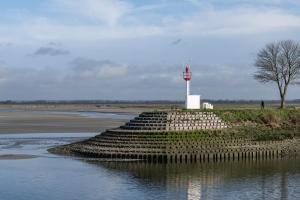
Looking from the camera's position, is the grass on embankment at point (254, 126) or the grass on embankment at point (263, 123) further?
the grass on embankment at point (263, 123)

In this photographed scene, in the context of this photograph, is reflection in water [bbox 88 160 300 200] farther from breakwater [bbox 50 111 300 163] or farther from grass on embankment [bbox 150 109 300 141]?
grass on embankment [bbox 150 109 300 141]

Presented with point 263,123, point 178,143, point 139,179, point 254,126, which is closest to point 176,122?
point 178,143

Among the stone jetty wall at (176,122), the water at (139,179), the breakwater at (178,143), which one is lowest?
the water at (139,179)

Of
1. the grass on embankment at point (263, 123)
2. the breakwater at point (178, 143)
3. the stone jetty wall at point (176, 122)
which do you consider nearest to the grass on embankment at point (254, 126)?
the grass on embankment at point (263, 123)

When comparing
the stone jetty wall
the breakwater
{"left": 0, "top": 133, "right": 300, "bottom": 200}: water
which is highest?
the stone jetty wall

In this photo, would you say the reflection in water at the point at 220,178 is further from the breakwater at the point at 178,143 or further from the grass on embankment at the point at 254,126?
the grass on embankment at the point at 254,126

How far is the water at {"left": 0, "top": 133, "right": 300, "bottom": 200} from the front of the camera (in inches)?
1411

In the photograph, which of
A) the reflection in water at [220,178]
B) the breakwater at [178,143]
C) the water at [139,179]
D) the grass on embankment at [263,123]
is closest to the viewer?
the water at [139,179]

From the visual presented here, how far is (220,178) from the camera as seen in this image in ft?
138

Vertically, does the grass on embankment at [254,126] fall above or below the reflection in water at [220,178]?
above

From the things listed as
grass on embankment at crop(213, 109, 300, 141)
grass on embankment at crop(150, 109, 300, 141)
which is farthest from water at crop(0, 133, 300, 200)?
grass on embankment at crop(213, 109, 300, 141)

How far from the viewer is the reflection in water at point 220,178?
36.2 m

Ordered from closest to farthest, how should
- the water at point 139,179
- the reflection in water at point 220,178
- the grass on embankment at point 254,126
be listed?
the water at point 139,179 < the reflection in water at point 220,178 < the grass on embankment at point 254,126

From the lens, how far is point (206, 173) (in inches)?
1750
